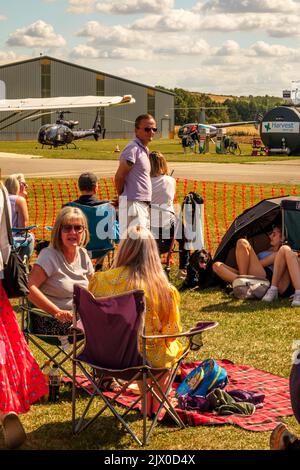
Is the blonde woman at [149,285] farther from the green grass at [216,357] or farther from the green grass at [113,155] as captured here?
the green grass at [113,155]

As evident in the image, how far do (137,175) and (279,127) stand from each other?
35162mm

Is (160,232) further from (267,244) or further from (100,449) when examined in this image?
(100,449)

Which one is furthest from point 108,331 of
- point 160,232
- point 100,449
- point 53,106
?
point 53,106

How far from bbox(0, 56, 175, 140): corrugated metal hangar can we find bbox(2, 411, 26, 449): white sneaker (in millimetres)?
67202

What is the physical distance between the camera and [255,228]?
10.1 meters

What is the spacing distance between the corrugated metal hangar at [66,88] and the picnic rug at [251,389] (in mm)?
65580

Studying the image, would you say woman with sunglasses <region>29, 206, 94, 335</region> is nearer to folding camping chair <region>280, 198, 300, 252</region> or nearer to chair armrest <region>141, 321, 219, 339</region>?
chair armrest <region>141, 321, 219, 339</region>

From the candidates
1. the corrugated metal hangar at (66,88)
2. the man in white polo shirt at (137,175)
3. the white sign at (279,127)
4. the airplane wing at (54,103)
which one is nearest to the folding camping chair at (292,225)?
the man in white polo shirt at (137,175)

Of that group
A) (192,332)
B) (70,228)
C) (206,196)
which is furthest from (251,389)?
(206,196)

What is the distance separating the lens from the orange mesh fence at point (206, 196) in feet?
52.9

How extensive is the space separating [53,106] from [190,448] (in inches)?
1048

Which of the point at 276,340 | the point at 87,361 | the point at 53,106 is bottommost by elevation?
the point at 276,340

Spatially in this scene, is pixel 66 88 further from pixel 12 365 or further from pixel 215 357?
pixel 12 365
